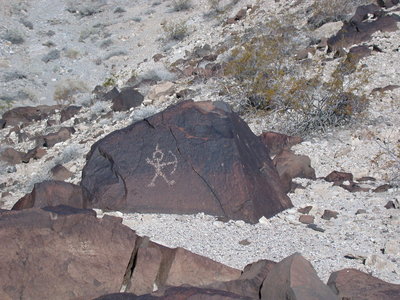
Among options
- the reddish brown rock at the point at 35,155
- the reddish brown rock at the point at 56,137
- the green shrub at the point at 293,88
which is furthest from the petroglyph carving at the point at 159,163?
the reddish brown rock at the point at 56,137

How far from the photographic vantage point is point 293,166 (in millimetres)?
7988

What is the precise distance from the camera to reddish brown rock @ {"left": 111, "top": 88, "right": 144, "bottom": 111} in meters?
13.9

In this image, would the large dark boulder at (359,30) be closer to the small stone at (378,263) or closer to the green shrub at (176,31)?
the green shrub at (176,31)

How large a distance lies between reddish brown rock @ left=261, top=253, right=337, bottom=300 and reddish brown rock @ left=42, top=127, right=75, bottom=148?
9.02m

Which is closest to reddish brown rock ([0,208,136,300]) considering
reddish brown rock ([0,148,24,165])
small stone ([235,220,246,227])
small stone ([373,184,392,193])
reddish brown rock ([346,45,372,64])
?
small stone ([235,220,246,227])

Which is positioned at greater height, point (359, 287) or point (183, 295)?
point (183, 295)

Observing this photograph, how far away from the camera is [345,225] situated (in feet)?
20.8

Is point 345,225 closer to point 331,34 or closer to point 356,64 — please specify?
point 356,64

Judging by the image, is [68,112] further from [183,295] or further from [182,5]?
[183,295]

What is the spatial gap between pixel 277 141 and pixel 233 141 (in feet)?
9.06

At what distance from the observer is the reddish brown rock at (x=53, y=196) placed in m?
6.19

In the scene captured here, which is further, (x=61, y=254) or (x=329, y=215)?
(x=329, y=215)

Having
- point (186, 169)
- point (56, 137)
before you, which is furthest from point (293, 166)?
point (56, 137)

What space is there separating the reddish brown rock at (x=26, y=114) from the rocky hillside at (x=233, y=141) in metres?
0.05
